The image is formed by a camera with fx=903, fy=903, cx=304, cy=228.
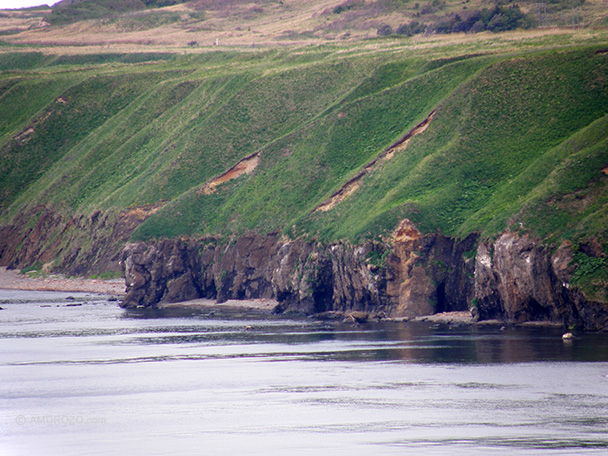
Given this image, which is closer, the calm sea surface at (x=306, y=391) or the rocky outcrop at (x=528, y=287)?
the calm sea surface at (x=306, y=391)

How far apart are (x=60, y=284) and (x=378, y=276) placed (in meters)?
73.3

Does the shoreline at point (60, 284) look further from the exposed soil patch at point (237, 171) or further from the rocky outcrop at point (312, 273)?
the exposed soil patch at point (237, 171)

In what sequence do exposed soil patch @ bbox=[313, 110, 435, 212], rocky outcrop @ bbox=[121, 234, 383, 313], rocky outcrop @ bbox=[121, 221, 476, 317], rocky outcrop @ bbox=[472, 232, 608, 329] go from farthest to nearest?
exposed soil patch @ bbox=[313, 110, 435, 212] → rocky outcrop @ bbox=[121, 234, 383, 313] → rocky outcrop @ bbox=[121, 221, 476, 317] → rocky outcrop @ bbox=[472, 232, 608, 329]

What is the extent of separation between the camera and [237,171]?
134 meters

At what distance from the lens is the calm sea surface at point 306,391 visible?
140 feet

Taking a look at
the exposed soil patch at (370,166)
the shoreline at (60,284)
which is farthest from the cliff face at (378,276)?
the shoreline at (60,284)

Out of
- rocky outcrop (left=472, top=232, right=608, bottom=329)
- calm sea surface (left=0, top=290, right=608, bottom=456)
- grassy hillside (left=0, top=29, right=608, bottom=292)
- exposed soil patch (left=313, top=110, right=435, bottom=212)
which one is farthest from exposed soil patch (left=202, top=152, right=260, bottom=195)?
rocky outcrop (left=472, top=232, right=608, bottom=329)

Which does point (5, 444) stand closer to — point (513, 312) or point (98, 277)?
point (513, 312)

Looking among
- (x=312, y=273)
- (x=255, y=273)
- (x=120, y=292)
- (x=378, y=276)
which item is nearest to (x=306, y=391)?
(x=378, y=276)

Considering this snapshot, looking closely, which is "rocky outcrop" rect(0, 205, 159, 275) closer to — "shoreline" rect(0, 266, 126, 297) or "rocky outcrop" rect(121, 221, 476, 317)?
"shoreline" rect(0, 266, 126, 297)

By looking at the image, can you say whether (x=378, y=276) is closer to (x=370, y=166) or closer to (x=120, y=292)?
(x=370, y=166)

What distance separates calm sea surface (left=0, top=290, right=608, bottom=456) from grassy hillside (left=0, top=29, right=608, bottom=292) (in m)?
15.6

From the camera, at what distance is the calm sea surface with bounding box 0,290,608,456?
4253cm

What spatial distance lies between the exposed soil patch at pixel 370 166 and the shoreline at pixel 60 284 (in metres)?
38.4
